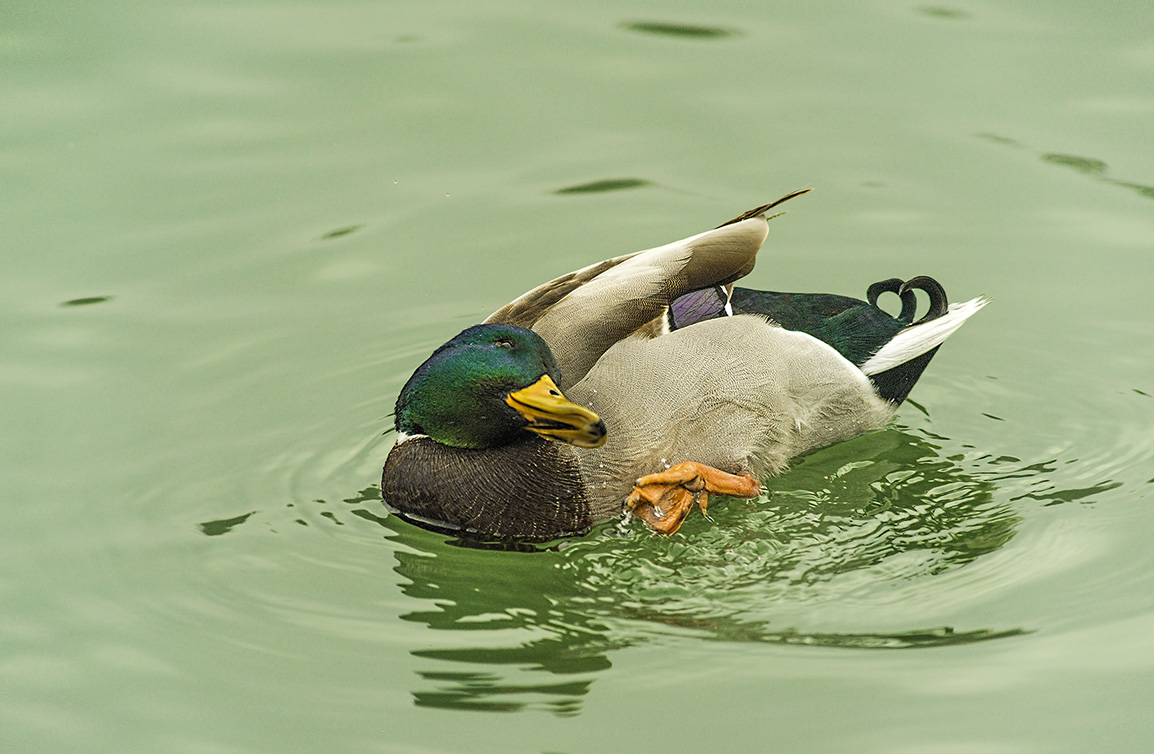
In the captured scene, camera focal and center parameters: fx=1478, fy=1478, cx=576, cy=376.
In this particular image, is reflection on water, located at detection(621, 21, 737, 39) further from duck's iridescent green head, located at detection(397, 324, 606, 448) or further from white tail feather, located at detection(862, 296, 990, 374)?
duck's iridescent green head, located at detection(397, 324, 606, 448)

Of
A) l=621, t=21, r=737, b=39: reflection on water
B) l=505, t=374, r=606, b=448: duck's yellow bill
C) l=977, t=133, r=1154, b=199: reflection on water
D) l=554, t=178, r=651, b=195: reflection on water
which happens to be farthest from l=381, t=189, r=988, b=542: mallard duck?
l=621, t=21, r=737, b=39: reflection on water

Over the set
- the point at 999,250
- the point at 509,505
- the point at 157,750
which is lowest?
the point at 157,750

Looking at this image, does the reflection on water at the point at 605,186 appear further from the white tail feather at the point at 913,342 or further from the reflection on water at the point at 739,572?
the reflection on water at the point at 739,572

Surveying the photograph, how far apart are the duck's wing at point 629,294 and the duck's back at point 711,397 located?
7 centimetres

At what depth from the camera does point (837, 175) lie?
23.6 ft

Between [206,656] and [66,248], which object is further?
[66,248]

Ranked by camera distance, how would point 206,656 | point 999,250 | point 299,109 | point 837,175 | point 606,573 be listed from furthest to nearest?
point 299,109 < point 837,175 < point 999,250 < point 606,573 < point 206,656

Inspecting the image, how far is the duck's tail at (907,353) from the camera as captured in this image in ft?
17.9

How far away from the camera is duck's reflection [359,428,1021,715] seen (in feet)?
13.9

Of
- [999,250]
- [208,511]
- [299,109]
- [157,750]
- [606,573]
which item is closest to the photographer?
[157,750]

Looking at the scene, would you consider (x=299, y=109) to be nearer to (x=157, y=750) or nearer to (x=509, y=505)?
(x=509, y=505)

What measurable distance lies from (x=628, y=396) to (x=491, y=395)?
0.48 metres

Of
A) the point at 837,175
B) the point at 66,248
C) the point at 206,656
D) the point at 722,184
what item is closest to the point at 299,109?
the point at 66,248

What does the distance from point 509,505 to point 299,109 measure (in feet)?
11.7
